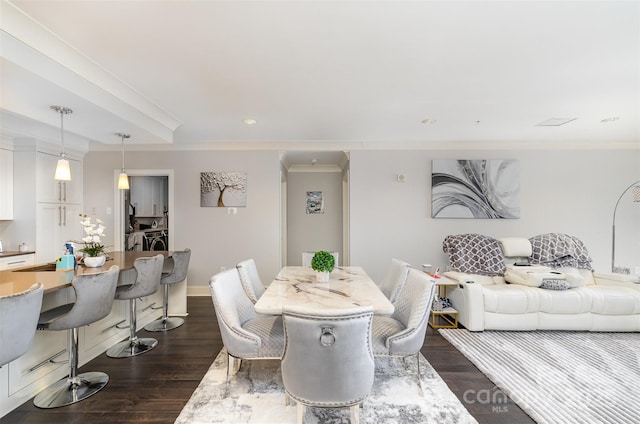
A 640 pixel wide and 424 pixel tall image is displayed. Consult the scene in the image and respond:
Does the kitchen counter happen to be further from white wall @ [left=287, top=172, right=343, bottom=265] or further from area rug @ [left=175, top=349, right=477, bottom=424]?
white wall @ [left=287, top=172, right=343, bottom=265]

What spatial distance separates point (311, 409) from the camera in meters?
1.91

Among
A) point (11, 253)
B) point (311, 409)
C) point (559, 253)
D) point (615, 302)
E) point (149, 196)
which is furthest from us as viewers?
point (149, 196)

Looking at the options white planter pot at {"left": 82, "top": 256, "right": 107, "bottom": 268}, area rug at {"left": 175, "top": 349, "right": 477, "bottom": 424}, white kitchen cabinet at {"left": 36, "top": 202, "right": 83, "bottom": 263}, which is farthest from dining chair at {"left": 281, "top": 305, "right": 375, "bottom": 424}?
white kitchen cabinet at {"left": 36, "top": 202, "right": 83, "bottom": 263}

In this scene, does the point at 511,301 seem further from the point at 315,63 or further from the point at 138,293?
the point at 138,293

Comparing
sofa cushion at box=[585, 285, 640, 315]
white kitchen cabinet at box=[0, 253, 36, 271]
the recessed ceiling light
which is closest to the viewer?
sofa cushion at box=[585, 285, 640, 315]

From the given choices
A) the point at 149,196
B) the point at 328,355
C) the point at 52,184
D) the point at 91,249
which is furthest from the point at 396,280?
the point at 149,196

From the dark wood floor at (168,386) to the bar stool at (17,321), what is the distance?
665 millimetres

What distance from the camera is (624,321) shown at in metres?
3.11

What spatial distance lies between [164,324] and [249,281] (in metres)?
1.53

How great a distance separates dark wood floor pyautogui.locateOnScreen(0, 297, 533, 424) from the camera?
6.08ft

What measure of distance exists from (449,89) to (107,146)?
503 centimetres

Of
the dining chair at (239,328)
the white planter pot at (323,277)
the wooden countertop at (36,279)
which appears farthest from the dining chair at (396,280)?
the wooden countertop at (36,279)

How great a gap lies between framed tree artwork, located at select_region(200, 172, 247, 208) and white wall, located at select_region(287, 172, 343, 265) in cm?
173

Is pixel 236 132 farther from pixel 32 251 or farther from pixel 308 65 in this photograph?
pixel 32 251
